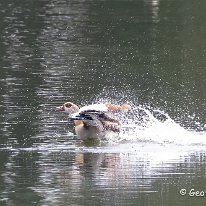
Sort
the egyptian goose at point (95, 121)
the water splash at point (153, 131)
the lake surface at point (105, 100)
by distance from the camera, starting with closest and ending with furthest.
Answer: the lake surface at point (105, 100)
the water splash at point (153, 131)
the egyptian goose at point (95, 121)

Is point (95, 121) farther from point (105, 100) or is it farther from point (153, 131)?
point (105, 100)

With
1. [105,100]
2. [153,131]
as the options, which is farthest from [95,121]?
[105,100]

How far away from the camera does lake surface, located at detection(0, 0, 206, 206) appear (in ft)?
40.7

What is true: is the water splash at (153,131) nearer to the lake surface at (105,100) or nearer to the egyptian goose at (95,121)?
the lake surface at (105,100)

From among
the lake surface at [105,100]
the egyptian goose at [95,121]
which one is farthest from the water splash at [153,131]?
the egyptian goose at [95,121]

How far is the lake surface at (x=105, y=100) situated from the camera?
1241 cm

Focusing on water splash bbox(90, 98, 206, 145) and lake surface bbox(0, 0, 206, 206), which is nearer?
lake surface bbox(0, 0, 206, 206)

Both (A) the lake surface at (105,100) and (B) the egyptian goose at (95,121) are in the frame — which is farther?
(B) the egyptian goose at (95,121)

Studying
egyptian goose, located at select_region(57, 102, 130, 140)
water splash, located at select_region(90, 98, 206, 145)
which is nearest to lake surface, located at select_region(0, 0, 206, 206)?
water splash, located at select_region(90, 98, 206, 145)

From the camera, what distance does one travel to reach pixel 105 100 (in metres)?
19.2

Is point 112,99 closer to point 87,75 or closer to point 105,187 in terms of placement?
point 87,75

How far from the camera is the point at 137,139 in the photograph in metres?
15.4

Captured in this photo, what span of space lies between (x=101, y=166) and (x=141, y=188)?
4.60 feet

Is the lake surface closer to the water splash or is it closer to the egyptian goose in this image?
the water splash
